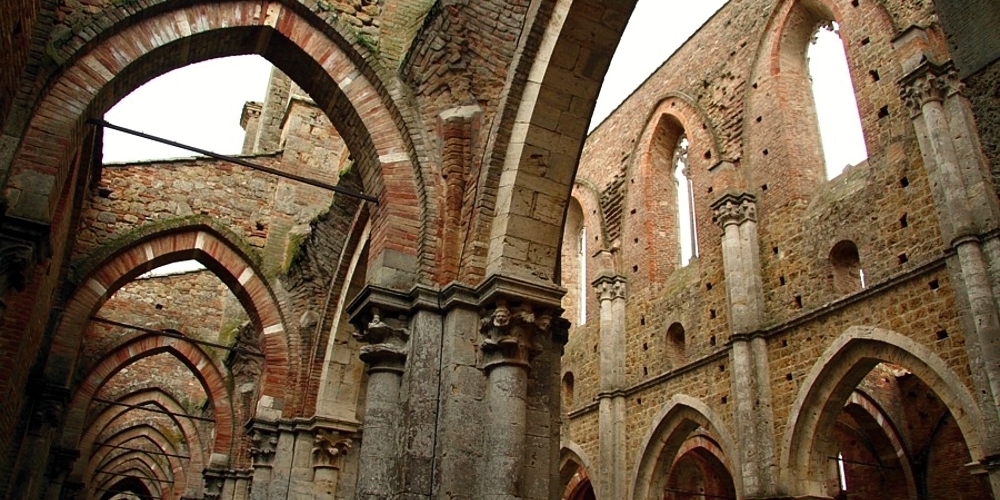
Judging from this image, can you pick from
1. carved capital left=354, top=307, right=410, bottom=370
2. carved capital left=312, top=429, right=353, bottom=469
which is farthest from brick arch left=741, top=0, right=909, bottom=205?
carved capital left=354, top=307, right=410, bottom=370

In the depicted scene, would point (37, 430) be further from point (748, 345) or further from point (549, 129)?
point (748, 345)

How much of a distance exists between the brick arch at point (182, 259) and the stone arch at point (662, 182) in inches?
296

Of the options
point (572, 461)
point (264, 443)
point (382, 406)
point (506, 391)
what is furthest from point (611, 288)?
point (506, 391)

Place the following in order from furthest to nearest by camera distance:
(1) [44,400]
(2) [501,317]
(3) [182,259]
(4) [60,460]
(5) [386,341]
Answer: (4) [60,460]
(3) [182,259]
(1) [44,400]
(5) [386,341]
(2) [501,317]

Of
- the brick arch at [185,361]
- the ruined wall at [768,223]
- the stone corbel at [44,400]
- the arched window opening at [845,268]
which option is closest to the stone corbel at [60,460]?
the brick arch at [185,361]

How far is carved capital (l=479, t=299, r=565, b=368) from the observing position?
5344 mm

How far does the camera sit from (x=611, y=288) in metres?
16.3

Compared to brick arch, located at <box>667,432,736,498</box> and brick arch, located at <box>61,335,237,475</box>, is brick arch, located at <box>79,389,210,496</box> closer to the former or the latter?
brick arch, located at <box>61,335,237,475</box>

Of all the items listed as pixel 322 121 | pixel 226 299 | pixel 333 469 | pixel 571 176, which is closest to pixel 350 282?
pixel 333 469

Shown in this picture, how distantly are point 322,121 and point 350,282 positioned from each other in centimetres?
353

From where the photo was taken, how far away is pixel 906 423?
13.7 metres

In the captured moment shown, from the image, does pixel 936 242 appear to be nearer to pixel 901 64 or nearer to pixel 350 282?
pixel 901 64

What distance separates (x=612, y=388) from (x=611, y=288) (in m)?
2.03

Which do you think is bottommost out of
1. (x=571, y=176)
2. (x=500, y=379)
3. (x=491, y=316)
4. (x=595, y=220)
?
(x=500, y=379)
